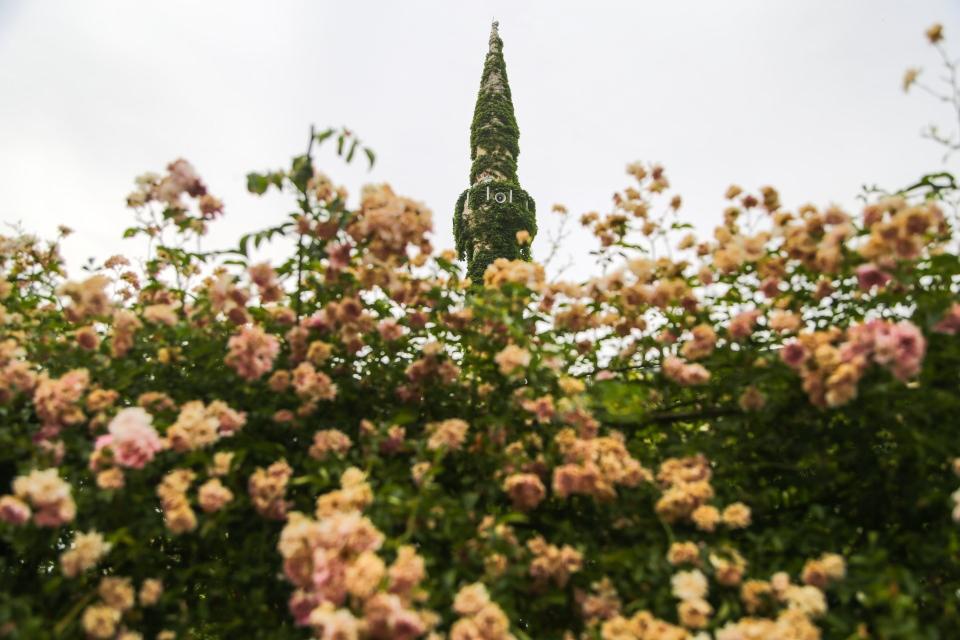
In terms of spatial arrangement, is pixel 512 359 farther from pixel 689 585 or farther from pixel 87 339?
pixel 87 339

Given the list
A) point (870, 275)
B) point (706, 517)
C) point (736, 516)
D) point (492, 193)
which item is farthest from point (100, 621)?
point (492, 193)

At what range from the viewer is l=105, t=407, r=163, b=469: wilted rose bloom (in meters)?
1.89

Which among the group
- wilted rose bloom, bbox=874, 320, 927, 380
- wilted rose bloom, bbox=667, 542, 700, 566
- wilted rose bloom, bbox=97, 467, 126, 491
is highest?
wilted rose bloom, bbox=874, 320, 927, 380

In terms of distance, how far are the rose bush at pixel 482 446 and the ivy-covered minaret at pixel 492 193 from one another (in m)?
7.71

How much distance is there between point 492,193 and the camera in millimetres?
11008

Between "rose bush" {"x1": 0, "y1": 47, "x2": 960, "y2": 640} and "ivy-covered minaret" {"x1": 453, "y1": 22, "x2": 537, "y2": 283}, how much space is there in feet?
25.3

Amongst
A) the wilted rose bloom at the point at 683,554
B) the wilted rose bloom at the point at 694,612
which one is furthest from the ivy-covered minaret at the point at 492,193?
the wilted rose bloom at the point at 694,612

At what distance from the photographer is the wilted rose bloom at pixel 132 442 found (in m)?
1.89

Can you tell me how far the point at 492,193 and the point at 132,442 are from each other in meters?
9.63

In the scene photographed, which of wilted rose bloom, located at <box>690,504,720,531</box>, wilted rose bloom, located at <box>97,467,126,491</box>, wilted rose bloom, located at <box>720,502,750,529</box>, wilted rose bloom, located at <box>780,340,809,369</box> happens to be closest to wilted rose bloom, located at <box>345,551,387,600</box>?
wilted rose bloom, located at <box>97,467,126,491</box>

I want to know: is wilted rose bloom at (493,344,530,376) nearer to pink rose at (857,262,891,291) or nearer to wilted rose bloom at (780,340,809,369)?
wilted rose bloom at (780,340,809,369)

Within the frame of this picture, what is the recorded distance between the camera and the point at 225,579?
2176mm

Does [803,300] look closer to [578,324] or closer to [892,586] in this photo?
[578,324]

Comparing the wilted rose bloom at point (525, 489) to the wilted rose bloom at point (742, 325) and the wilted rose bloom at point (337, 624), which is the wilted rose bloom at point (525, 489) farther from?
the wilted rose bloom at point (742, 325)
